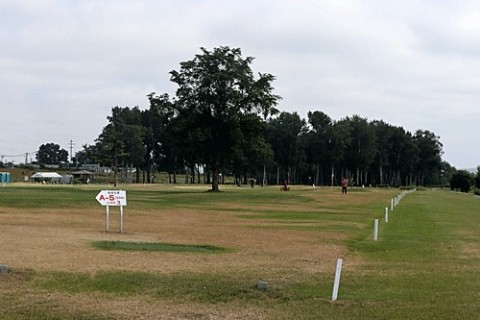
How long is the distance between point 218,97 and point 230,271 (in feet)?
221

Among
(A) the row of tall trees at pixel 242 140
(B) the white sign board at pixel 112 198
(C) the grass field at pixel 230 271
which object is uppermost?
(A) the row of tall trees at pixel 242 140

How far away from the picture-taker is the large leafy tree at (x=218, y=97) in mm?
82250

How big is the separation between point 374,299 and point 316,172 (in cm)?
16569

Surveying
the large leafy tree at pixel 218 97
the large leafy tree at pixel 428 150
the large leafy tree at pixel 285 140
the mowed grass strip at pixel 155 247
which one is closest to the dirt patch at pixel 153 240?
the mowed grass strip at pixel 155 247

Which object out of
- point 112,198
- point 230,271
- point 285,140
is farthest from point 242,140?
point 285,140

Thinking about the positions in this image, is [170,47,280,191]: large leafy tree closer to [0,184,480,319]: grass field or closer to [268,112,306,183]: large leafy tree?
[0,184,480,319]: grass field

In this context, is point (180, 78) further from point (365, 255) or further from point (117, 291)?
point (117, 291)

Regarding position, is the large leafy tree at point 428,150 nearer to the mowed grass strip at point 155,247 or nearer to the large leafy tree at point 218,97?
the large leafy tree at point 218,97

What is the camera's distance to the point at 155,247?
2141 centimetres

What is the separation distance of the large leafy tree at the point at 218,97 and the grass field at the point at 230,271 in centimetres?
5158

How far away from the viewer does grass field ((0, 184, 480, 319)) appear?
11.8m

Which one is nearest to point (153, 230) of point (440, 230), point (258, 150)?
point (440, 230)

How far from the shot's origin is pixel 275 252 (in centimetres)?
2081

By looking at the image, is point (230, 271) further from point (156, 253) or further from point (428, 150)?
point (428, 150)
